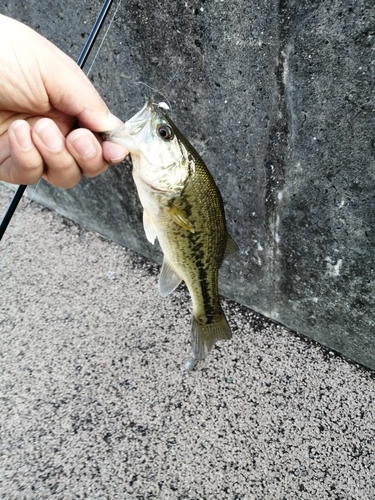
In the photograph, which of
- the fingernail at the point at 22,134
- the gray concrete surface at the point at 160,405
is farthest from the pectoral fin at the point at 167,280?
the gray concrete surface at the point at 160,405

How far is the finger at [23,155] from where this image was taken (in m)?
1.48

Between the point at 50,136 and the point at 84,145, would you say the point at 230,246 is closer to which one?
the point at 84,145

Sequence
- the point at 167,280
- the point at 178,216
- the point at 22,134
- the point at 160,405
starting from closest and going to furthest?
1. the point at 22,134
2. the point at 178,216
3. the point at 167,280
4. the point at 160,405

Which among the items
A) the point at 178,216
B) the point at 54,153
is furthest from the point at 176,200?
the point at 54,153

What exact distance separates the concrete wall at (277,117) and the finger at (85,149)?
812 millimetres

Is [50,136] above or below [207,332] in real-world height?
above

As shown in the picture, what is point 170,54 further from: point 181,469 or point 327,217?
point 181,469

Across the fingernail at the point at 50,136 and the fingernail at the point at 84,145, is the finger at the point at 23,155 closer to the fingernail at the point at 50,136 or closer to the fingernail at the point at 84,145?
the fingernail at the point at 50,136

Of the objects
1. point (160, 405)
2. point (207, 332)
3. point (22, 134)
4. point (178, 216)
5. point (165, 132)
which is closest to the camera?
point (22, 134)

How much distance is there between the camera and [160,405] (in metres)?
2.50

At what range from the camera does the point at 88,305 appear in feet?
10.1

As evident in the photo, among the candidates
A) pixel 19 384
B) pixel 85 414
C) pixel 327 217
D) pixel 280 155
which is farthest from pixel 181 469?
pixel 280 155

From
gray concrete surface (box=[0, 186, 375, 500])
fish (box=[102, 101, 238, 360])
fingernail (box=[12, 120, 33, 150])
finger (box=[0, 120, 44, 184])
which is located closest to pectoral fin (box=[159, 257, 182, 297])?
fish (box=[102, 101, 238, 360])

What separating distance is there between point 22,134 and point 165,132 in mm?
508
